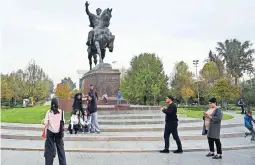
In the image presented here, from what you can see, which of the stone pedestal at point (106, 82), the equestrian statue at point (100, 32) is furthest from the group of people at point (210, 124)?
the equestrian statue at point (100, 32)

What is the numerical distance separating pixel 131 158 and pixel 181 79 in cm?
5106

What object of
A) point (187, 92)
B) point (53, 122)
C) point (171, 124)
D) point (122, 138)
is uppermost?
point (187, 92)

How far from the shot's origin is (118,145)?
10656 millimetres

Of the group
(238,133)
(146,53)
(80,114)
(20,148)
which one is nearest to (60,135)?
(20,148)

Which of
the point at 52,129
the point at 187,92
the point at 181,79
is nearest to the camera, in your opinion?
the point at 52,129

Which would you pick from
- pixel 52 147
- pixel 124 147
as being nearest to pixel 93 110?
pixel 124 147

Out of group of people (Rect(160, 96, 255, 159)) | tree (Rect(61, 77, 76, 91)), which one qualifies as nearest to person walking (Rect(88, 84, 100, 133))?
group of people (Rect(160, 96, 255, 159))

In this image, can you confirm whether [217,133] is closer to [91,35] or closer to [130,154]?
[130,154]

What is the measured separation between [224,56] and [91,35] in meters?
46.1

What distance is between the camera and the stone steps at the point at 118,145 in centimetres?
980

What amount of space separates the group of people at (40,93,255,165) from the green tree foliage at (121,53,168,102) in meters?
31.6

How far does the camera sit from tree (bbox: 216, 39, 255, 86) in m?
60.1

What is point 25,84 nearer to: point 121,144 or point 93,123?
point 93,123

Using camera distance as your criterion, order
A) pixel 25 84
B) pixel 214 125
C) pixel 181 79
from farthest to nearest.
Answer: pixel 181 79 < pixel 25 84 < pixel 214 125
